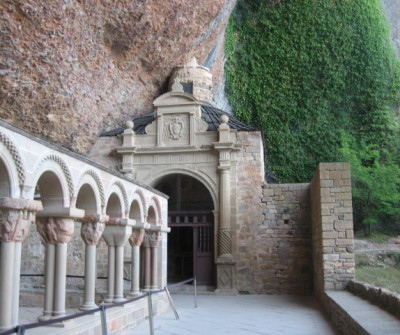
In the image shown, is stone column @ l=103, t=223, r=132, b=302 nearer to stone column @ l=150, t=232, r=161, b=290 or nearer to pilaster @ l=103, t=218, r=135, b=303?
pilaster @ l=103, t=218, r=135, b=303

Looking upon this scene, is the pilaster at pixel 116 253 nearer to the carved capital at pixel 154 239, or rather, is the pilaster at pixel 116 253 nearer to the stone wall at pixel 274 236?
the carved capital at pixel 154 239

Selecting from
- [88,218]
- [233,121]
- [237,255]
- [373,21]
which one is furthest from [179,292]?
[373,21]

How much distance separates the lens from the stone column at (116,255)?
7.21m

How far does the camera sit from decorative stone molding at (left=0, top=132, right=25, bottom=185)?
4.29 m

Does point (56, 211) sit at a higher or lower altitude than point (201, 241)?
higher

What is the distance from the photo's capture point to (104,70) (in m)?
13.6

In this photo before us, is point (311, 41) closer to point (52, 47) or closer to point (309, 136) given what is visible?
point (309, 136)

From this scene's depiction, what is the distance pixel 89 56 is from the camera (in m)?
12.6

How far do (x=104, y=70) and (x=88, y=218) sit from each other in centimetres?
833

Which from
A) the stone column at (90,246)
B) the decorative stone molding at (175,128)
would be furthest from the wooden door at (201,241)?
the stone column at (90,246)

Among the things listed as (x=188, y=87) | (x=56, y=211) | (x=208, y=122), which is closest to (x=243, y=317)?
(x=56, y=211)

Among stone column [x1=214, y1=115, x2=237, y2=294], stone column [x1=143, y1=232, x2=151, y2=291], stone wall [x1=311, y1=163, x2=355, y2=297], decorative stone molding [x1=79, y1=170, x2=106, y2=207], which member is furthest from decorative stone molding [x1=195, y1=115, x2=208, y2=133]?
decorative stone molding [x1=79, y1=170, x2=106, y2=207]

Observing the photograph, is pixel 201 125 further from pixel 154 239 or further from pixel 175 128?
pixel 154 239

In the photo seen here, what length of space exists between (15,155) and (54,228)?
1345 mm
